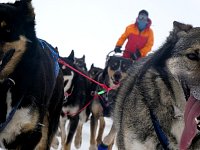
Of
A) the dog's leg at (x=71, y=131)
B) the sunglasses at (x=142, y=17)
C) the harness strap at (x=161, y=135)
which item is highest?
the sunglasses at (x=142, y=17)

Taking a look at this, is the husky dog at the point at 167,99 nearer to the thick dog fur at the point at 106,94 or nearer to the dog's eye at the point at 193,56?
the dog's eye at the point at 193,56

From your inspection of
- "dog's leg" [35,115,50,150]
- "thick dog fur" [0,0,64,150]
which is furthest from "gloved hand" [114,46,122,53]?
"thick dog fur" [0,0,64,150]

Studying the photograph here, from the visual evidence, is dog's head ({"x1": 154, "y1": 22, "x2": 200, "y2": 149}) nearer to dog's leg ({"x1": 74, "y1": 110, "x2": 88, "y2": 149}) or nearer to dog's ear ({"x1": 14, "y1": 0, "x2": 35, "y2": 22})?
dog's ear ({"x1": 14, "y1": 0, "x2": 35, "y2": 22})

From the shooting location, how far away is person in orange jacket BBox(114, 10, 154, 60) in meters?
6.83

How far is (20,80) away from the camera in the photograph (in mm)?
2777

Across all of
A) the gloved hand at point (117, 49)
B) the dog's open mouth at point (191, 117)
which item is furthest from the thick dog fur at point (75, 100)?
the dog's open mouth at point (191, 117)

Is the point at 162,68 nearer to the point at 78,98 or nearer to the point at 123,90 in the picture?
the point at 123,90

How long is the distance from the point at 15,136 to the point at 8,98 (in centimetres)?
24

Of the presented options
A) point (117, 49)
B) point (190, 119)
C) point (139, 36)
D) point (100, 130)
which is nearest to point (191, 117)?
point (190, 119)

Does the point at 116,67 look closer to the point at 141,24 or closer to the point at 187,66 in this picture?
the point at 141,24

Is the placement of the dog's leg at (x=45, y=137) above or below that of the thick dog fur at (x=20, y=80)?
below

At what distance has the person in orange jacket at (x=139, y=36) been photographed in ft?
22.4

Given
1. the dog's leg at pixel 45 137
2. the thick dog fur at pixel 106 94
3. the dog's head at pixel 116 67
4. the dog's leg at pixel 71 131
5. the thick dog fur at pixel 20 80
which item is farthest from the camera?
the dog's head at pixel 116 67

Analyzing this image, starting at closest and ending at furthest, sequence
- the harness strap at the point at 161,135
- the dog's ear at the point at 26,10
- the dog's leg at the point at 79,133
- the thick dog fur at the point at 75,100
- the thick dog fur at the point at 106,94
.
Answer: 1. the harness strap at the point at 161,135
2. the dog's ear at the point at 26,10
3. the thick dog fur at the point at 75,100
4. the dog's leg at the point at 79,133
5. the thick dog fur at the point at 106,94
